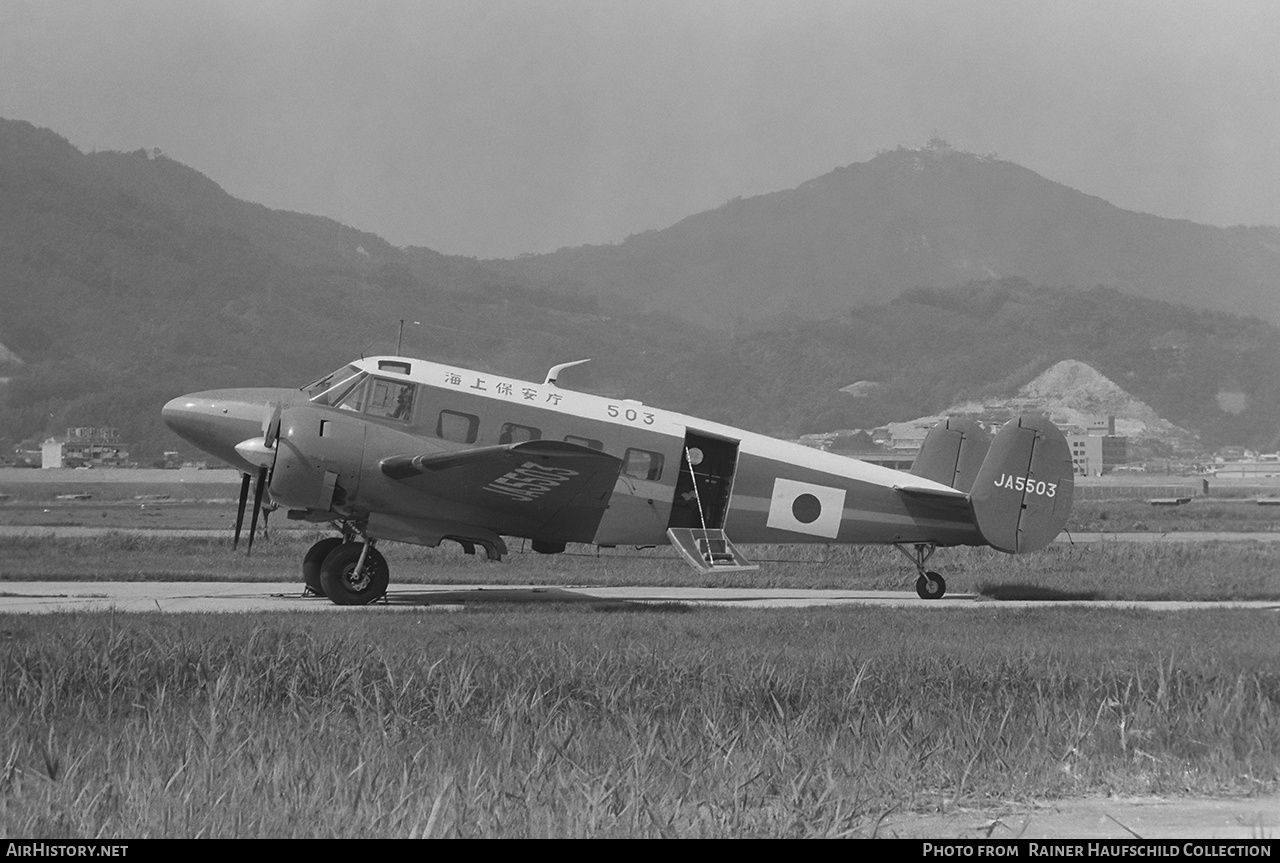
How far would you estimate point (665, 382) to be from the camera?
161875 millimetres

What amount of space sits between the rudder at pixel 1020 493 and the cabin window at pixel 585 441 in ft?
21.3

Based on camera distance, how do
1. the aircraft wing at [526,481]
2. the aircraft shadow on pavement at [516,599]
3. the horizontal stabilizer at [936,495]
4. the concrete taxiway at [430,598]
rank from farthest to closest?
the horizontal stabilizer at [936,495] < the aircraft shadow on pavement at [516,599] < the aircraft wing at [526,481] < the concrete taxiway at [430,598]

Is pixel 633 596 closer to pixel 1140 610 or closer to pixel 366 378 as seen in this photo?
pixel 366 378

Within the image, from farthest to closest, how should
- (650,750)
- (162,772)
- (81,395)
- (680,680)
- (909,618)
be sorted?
(81,395), (909,618), (680,680), (650,750), (162,772)

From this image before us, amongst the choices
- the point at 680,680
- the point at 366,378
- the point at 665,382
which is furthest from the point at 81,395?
the point at 680,680

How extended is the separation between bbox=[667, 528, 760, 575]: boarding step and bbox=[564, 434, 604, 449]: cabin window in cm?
171

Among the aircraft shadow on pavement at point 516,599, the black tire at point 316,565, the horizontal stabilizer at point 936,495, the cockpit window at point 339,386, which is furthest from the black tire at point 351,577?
the horizontal stabilizer at point 936,495

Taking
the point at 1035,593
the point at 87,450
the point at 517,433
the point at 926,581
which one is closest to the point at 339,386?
the point at 517,433

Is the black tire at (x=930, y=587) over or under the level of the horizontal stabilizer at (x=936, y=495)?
under

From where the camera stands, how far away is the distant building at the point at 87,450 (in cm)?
9469

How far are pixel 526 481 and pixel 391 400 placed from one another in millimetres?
2364

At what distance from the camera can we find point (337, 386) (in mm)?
17859

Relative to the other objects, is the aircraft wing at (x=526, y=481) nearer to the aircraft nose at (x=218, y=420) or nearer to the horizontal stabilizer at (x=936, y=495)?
the aircraft nose at (x=218, y=420)

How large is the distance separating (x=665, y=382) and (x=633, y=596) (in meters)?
142
